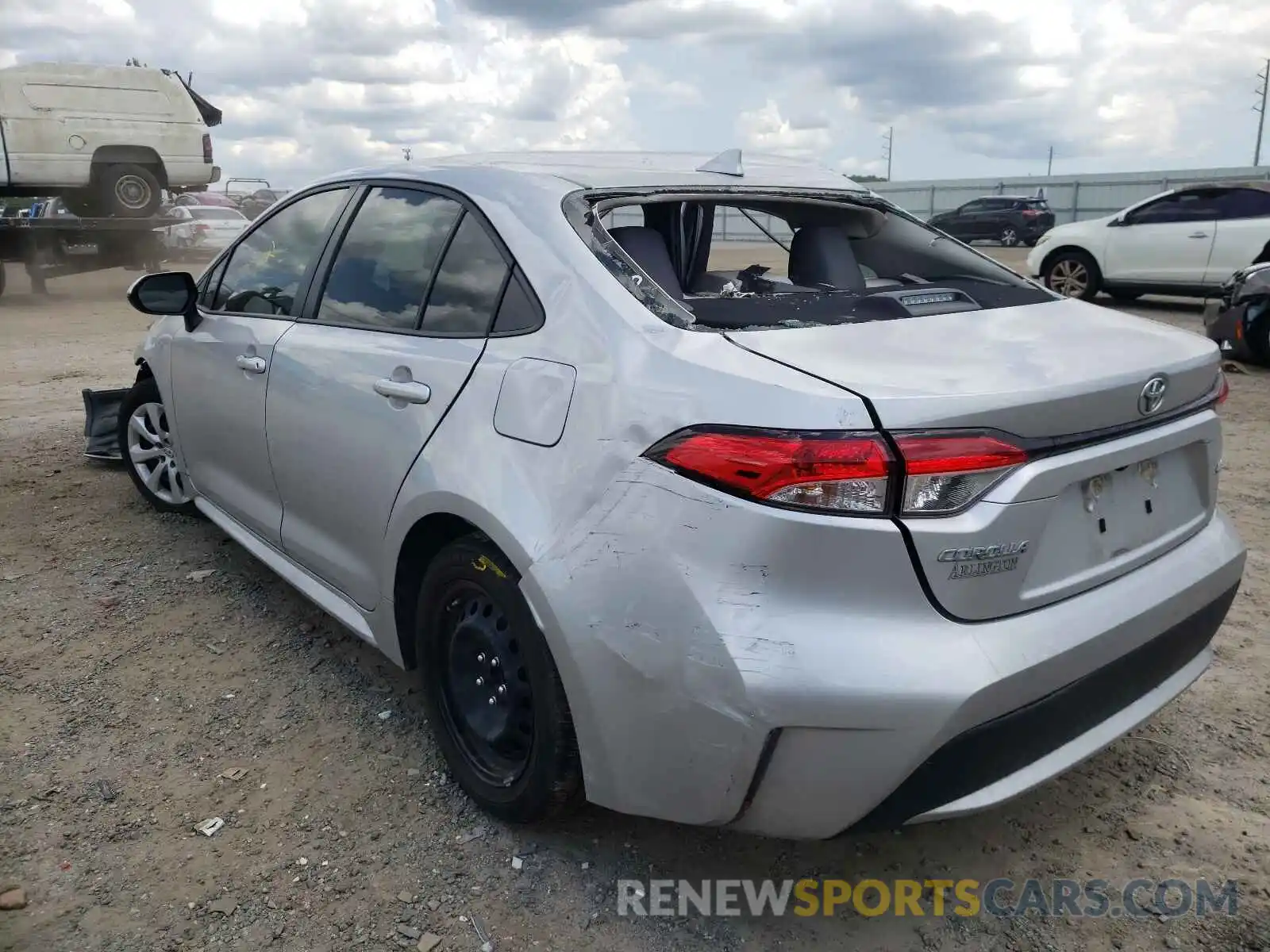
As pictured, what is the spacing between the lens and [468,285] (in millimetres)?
2521

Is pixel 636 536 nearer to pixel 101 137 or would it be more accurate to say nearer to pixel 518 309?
pixel 518 309

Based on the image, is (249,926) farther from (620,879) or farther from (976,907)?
(976,907)

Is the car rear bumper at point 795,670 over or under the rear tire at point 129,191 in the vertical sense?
under

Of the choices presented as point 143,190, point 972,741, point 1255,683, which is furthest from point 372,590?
point 143,190

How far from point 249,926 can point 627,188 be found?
197cm

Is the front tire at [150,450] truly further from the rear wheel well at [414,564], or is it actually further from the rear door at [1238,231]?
the rear door at [1238,231]

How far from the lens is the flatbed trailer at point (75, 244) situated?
46.0 ft

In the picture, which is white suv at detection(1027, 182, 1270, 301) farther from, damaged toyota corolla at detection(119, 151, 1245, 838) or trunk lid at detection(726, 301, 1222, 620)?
trunk lid at detection(726, 301, 1222, 620)

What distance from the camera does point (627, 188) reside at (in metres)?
2.52

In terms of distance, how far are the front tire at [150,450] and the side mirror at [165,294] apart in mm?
697

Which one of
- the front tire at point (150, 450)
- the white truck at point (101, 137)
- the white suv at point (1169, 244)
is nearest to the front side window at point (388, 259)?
the front tire at point (150, 450)

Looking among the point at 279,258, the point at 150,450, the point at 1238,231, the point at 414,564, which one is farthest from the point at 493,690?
the point at 1238,231

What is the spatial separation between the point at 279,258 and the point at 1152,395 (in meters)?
2.80

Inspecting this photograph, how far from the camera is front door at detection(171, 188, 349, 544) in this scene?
3.26 metres
